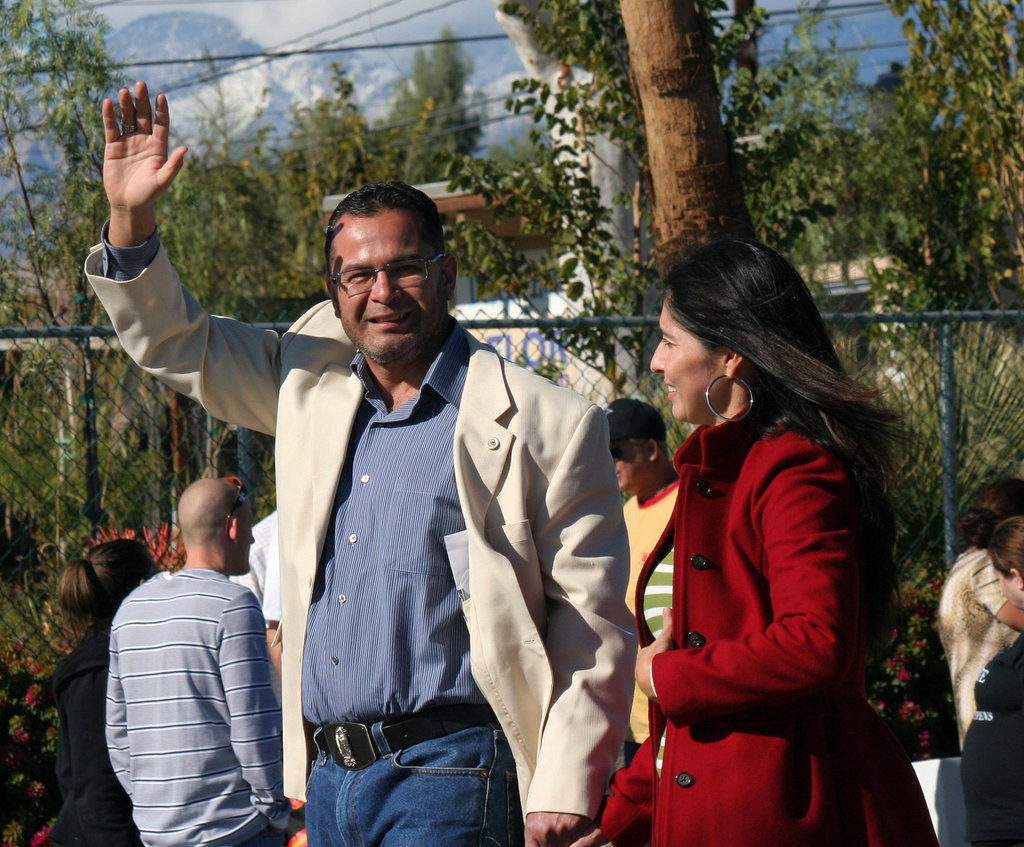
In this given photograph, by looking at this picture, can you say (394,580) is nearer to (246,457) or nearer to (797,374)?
(797,374)

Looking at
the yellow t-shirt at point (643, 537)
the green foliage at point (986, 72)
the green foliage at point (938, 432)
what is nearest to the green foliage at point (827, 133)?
the green foliage at point (986, 72)

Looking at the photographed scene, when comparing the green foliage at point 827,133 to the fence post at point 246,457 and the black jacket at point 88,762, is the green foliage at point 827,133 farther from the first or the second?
the black jacket at point 88,762

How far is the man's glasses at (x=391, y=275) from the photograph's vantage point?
285 cm

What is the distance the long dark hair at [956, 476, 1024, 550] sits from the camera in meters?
4.77

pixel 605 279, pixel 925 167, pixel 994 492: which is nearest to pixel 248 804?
pixel 994 492

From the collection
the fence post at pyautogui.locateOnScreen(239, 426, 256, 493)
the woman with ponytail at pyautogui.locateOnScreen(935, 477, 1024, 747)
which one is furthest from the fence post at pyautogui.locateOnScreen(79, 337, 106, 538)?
the woman with ponytail at pyautogui.locateOnScreen(935, 477, 1024, 747)

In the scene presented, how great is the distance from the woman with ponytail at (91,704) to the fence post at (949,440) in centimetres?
401

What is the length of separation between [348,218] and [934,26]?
8.62 m

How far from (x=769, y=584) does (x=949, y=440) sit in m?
4.48

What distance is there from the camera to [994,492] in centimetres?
489

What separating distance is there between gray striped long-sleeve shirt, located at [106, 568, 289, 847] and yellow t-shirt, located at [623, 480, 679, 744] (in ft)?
4.75

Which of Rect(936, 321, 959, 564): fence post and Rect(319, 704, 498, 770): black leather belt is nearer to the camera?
Rect(319, 704, 498, 770): black leather belt

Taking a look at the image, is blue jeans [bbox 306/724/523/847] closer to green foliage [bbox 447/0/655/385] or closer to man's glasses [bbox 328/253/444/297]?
man's glasses [bbox 328/253/444/297]

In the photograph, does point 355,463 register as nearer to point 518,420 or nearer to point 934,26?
point 518,420
